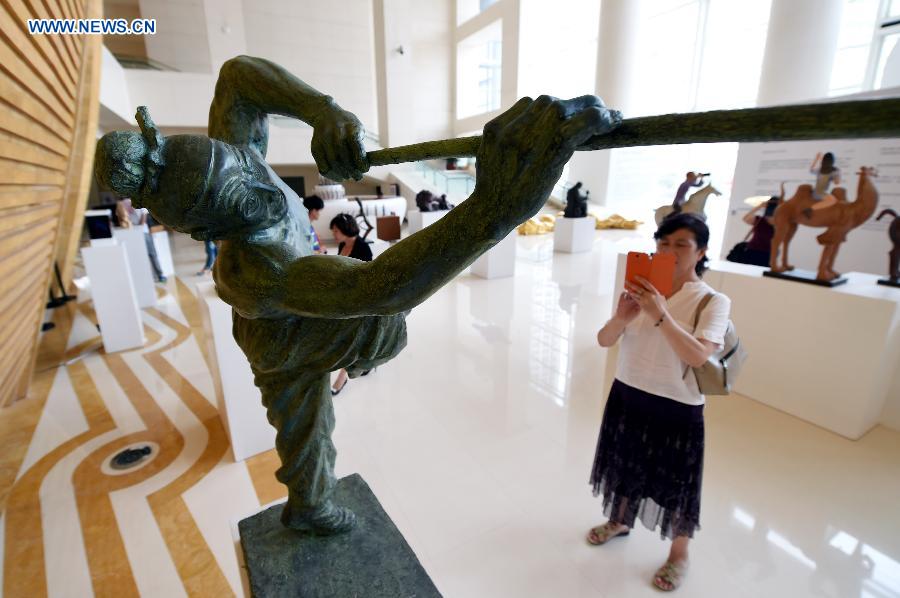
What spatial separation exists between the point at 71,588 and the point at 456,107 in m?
20.9

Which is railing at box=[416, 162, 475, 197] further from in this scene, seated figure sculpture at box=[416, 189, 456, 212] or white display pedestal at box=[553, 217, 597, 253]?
seated figure sculpture at box=[416, 189, 456, 212]

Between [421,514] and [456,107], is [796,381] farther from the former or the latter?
[456,107]

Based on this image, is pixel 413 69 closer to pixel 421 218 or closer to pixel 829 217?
pixel 421 218

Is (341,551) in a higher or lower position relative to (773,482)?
higher

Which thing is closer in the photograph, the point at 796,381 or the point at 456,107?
the point at 796,381

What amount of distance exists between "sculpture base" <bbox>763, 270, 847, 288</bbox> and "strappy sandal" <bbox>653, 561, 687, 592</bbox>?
2.40 m

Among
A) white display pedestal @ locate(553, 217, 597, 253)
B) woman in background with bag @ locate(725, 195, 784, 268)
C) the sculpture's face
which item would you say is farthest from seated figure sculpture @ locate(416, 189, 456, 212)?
the sculpture's face

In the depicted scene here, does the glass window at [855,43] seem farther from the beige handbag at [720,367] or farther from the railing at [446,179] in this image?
the beige handbag at [720,367]

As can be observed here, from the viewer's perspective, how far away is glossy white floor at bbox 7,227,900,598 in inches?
79.2

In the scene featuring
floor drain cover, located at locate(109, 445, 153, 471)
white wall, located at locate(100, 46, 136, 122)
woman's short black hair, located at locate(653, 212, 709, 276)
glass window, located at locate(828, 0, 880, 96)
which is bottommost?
floor drain cover, located at locate(109, 445, 153, 471)

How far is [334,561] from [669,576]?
5.26 ft

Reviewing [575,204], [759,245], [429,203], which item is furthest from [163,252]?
[759,245]

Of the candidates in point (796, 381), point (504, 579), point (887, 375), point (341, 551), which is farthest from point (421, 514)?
point (887, 375)

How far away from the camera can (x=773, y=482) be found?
2.57 meters
